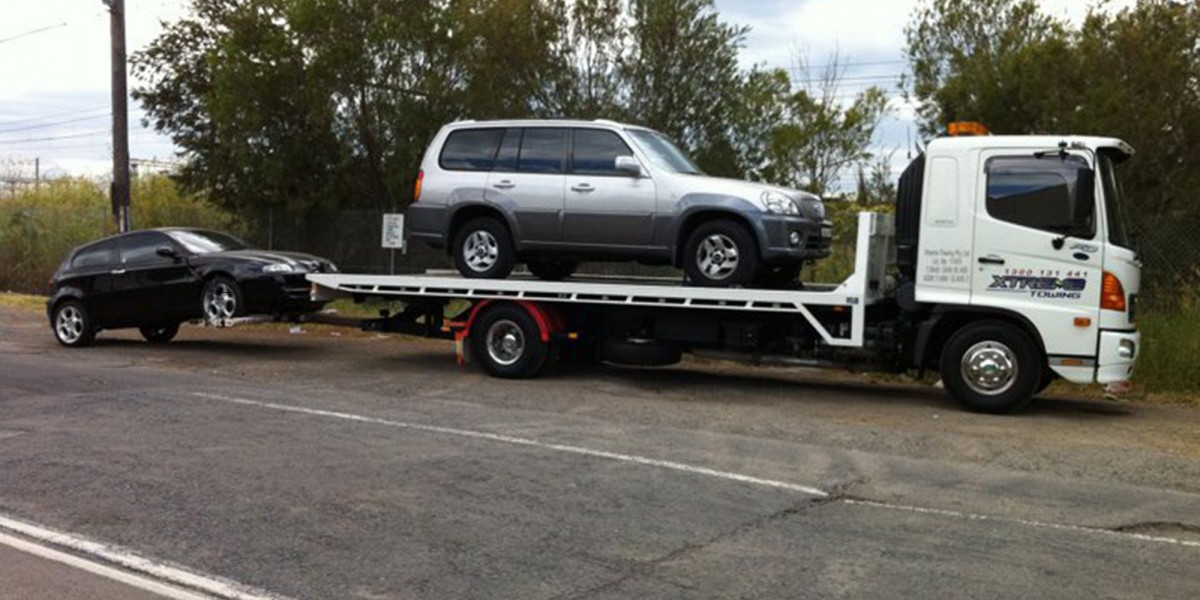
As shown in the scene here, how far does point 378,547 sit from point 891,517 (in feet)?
9.86

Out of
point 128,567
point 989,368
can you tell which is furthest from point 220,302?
point 989,368

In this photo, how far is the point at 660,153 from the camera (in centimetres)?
1177

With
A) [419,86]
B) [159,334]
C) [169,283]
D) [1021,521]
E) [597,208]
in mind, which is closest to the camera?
[1021,521]

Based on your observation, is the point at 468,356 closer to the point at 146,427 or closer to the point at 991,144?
the point at 146,427

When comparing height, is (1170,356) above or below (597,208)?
below

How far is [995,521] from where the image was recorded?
6520mm

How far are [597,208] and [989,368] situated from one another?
421cm

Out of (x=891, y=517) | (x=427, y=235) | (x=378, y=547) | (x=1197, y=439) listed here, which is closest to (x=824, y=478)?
(x=891, y=517)

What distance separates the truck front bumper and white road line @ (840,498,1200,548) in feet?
12.6

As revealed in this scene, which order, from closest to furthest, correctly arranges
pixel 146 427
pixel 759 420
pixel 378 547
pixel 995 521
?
pixel 378 547 → pixel 995 521 → pixel 146 427 → pixel 759 420

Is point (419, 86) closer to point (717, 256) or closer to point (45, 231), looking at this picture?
point (717, 256)

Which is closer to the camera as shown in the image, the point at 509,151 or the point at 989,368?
the point at 989,368

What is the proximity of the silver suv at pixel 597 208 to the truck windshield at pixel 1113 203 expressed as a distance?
2665 mm

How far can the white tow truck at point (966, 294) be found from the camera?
9914mm
